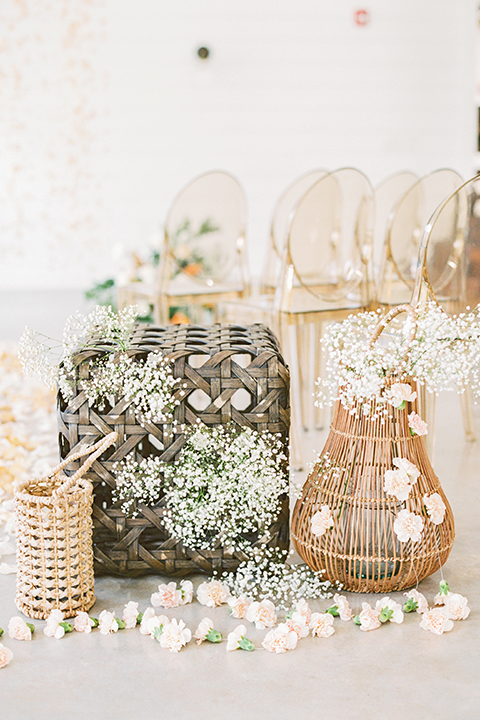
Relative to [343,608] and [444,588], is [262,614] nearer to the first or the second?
[343,608]

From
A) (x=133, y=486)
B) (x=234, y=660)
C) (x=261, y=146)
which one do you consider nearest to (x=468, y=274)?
(x=133, y=486)

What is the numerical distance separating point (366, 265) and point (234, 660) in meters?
1.55

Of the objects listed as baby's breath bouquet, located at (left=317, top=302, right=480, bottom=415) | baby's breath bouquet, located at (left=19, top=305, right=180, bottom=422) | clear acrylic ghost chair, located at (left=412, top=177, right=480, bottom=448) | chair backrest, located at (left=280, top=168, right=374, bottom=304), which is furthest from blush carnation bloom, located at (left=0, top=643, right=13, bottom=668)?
chair backrest, located at (left=280, top=168, right=374, bottom=304)

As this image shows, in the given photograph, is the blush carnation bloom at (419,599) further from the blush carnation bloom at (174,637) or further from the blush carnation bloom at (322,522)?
the blush carnation bloom at (174,637)

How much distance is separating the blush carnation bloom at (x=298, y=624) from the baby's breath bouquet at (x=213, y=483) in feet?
0.59

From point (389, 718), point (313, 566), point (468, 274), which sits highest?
point (468, 274)

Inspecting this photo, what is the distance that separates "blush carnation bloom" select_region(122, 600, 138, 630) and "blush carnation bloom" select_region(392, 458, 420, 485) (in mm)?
562

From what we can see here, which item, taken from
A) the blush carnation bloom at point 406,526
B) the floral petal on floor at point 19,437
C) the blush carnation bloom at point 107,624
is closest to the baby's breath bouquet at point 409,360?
the blush carnation bloom at point 406,526

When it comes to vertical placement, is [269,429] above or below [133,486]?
above

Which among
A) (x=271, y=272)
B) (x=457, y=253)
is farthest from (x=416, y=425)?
(x=271, y=272)

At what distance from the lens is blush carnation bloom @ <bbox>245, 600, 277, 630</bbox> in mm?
1372

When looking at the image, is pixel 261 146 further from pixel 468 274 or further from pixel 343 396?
pixel 343 396

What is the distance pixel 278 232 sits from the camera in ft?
10.2

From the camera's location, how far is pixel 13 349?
3924mm
